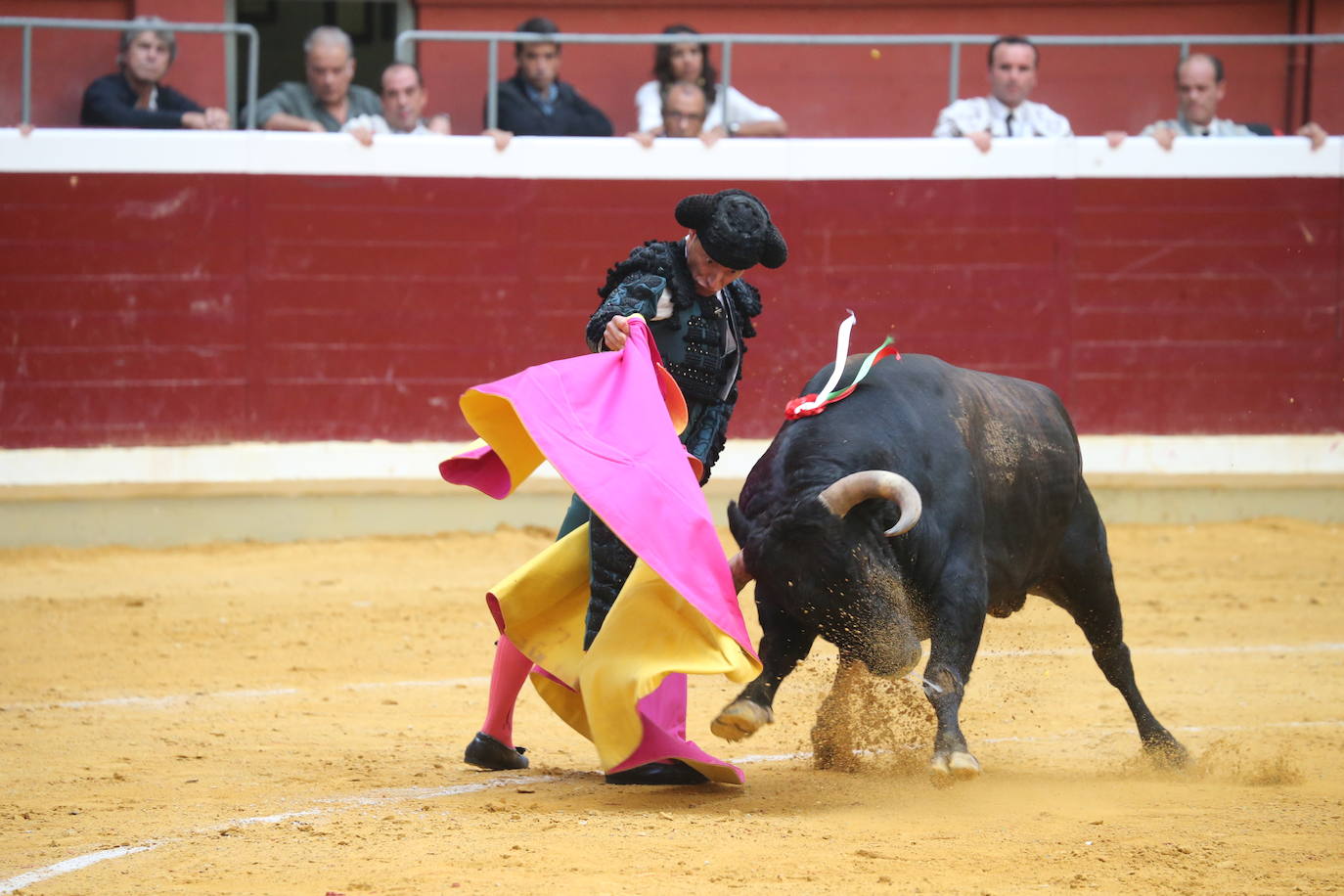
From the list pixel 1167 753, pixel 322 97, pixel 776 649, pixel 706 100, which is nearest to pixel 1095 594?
pixel 1167 753

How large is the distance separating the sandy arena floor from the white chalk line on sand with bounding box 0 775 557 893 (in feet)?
0.03

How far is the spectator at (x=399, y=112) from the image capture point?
7617 mm

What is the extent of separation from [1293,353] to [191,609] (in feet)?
17.4

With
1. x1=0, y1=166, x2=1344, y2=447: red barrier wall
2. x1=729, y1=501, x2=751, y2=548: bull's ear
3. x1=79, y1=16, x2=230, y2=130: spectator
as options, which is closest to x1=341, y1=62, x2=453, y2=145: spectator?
x1=0, y1=166, x2=1344, y2=447: red barrier wall

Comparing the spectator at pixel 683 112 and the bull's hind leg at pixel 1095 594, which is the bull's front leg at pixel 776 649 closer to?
the bull's hind leg at pixel 1095 594

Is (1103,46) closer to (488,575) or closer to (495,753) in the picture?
(488,575)

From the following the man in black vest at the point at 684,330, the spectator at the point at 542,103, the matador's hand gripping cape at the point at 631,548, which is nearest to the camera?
the matador's hand gripping cape at the point at 631,548

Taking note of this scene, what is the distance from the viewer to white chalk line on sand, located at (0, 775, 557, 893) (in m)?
2.90

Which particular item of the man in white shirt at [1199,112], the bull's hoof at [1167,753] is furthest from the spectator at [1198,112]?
the bull's hoof at [1167,753]

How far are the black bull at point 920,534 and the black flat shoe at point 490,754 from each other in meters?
0.63

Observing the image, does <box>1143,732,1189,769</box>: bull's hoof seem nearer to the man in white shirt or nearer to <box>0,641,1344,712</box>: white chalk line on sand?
<box>0,641,1344,712</box>: white chalk line on sand

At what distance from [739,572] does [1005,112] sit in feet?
16.5

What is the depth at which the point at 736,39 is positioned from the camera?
747 cm

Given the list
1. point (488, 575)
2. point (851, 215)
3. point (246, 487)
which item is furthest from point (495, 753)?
point (851, 215)
